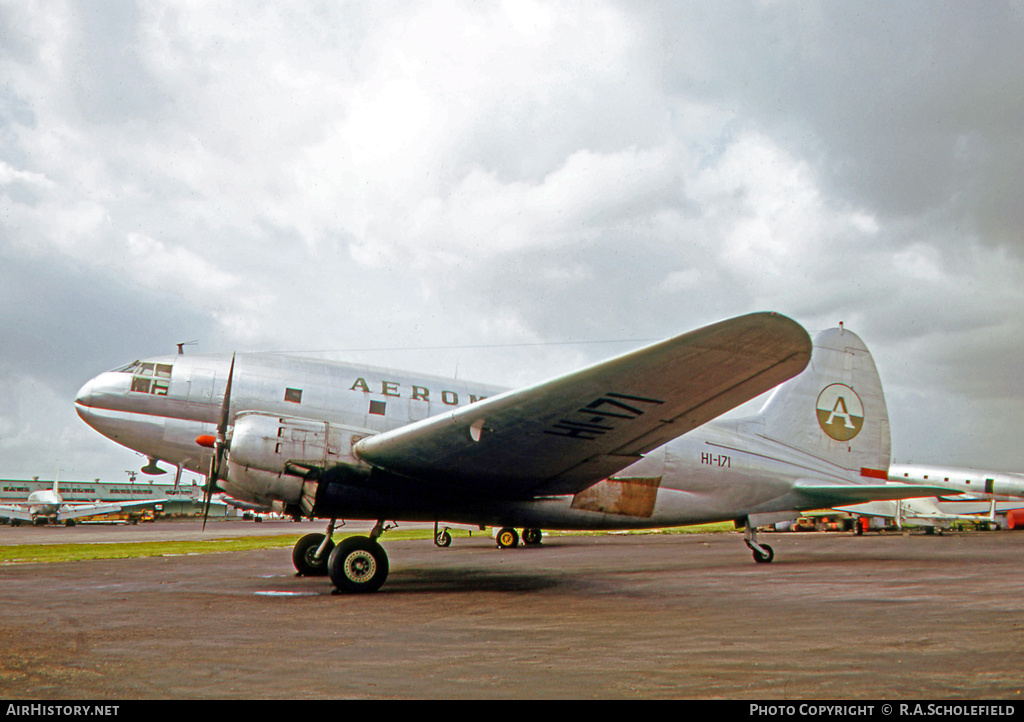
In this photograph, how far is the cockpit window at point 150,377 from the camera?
12.3 m

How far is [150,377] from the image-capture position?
12.4 meters

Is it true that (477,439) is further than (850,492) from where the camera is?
No

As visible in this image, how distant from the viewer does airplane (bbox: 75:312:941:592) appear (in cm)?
863

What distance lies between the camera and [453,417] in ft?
31.0

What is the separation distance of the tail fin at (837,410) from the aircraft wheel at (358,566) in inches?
406

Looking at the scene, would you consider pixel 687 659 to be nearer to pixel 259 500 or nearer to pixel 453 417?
pixel 453 417

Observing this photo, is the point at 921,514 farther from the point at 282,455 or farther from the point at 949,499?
the point at 282,455

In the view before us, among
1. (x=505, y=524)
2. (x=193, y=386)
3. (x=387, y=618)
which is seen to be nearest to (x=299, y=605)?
(x=387, y=618)

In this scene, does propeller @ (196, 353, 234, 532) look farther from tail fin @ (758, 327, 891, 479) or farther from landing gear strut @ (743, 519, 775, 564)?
tail fin @ (758, 327, 891, 479)

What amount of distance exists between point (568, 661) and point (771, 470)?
1204cm

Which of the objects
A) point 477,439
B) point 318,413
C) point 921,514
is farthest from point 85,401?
point 921,514

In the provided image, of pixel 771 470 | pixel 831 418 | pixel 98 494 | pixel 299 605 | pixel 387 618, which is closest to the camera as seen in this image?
pixel 387 618

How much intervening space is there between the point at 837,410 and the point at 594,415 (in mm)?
10952

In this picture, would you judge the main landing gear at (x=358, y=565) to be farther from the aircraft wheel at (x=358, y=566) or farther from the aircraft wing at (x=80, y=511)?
the aircraft wing at (x=80, y=511)
